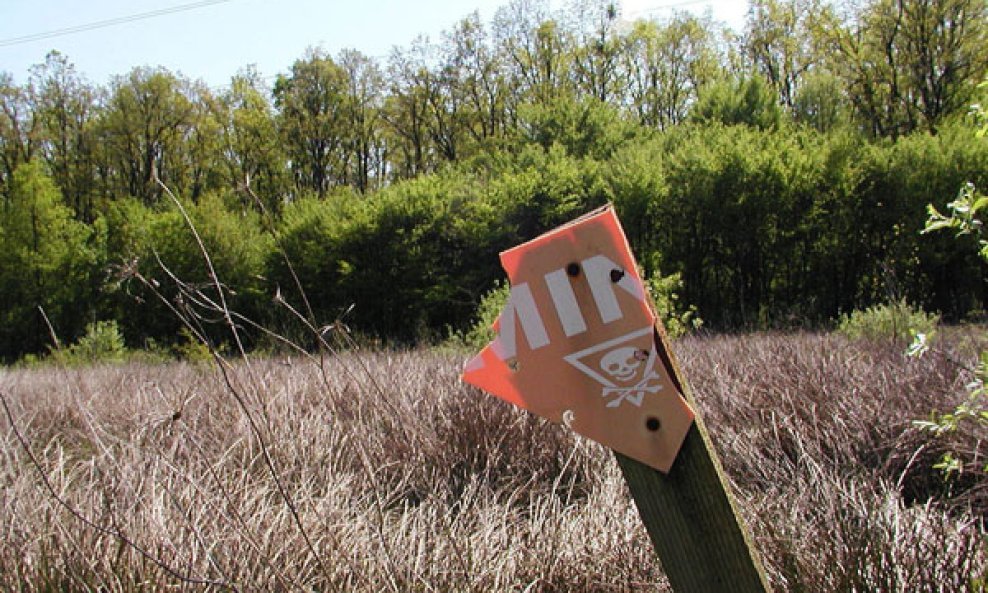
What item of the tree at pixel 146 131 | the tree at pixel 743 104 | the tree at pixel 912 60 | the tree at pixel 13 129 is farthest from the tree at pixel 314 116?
the tree at pixel 912 60

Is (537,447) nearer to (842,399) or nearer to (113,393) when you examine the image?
(842,399)

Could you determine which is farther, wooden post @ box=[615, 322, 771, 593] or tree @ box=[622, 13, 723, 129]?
tree @ box=[622, 13, 723, 129]

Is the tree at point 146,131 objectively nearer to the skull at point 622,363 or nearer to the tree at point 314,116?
the tree at point 314,116

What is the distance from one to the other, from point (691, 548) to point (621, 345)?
336mm

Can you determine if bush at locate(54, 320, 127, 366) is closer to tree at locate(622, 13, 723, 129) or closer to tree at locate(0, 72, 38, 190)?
tree at locate(0, 72, 38, 190)

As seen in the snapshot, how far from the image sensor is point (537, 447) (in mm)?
3539

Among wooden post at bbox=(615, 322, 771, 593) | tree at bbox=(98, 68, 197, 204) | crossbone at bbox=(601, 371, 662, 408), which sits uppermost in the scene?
tree at bbox=(98, 68, 197, 204)

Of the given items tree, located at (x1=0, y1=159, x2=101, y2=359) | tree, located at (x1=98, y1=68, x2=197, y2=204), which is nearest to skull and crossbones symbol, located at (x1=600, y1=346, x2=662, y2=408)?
tree, located at (x1=0, y1=159, x2=101, y2=359)

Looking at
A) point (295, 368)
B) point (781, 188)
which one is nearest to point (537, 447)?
point (295, 368)

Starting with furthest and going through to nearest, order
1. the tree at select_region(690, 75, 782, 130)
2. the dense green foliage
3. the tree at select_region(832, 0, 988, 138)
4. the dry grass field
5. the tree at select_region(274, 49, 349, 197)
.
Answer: the tree at select_region(274, 49, 349, 197) < the tree at select_region(690, 75, 782, 130) < the tree at select_region(832, 0, 988, 138) < the dense green foliage < the dry grass field

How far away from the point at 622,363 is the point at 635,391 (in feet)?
0.15

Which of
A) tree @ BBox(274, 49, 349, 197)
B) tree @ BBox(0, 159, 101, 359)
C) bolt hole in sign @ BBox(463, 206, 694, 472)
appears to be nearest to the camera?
bolt hole in sign @ BBox(463, 206, 694, 472)

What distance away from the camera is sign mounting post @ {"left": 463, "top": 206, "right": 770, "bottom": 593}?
103cm

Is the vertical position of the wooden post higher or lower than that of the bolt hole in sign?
lower
